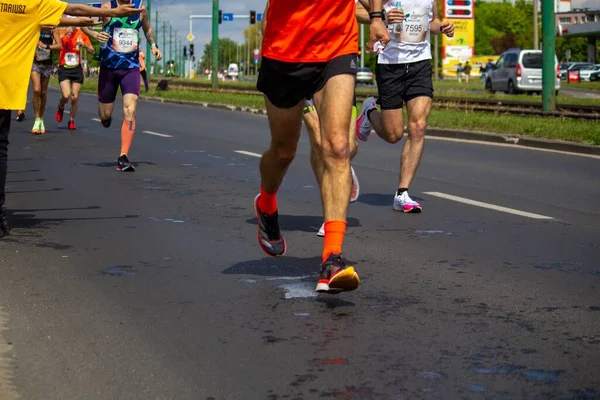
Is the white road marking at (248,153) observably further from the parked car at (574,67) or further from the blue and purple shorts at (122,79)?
the parked car at (574,67)

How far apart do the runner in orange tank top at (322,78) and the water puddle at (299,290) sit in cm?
22

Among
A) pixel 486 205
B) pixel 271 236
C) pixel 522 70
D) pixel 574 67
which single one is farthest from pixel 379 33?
pixel 574 67

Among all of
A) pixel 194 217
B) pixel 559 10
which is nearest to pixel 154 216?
pixel 194 217

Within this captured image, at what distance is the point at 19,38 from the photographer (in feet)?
27.3

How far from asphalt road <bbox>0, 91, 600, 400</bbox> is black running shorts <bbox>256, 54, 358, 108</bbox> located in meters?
0.94

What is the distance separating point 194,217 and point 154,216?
0.98 feet

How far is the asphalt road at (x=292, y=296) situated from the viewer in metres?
4.57

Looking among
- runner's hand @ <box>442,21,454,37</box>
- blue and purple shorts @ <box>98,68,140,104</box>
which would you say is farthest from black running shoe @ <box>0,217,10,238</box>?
blue and purple shorts @ <box>98,68,140,104</box>

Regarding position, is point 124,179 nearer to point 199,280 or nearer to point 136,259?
point 136,259

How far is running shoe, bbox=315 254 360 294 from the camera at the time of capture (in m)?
5.74

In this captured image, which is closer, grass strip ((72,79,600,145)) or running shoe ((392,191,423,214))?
running shoe ((392,191,423,214))

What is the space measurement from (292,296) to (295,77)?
1057mm

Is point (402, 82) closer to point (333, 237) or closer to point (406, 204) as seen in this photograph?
point (406, 204)

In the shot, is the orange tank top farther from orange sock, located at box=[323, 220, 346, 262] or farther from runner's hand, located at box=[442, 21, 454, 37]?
runner's hand, located at box=[442, 21, 454, 37]
